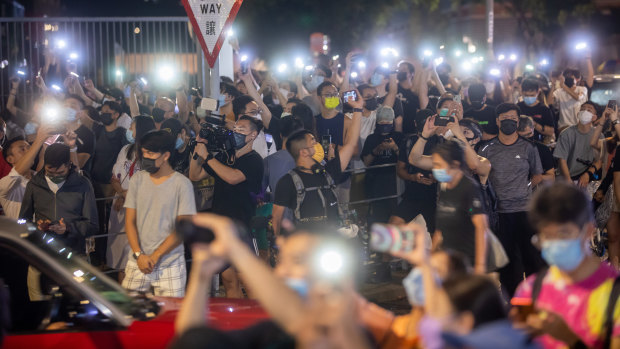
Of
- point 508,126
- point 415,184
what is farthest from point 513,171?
point 415,184

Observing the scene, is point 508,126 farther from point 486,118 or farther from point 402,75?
point 402,75

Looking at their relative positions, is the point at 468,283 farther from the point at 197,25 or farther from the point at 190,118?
the point at 190,118

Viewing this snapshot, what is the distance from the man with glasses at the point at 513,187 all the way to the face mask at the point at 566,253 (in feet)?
14.0

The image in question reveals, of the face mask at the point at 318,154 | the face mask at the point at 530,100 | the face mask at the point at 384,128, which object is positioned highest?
the face mask at the point at 530,100

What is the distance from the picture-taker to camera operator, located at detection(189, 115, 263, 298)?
26.1 feet

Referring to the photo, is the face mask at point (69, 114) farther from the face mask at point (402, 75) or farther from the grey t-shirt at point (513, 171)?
the face mask at point (402, 75)

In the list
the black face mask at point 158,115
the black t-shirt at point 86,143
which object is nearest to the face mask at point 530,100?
the black face mask at point 158,115

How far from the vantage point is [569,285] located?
4129 mm

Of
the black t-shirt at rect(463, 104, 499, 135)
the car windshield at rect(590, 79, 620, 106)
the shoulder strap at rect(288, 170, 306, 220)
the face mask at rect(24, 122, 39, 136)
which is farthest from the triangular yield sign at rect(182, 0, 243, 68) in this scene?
the car windshield at rect(590, 79, 620, 106)

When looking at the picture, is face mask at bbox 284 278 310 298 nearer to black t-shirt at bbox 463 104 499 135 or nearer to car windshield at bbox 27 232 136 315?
car windshield at bbox 27 232 136 315

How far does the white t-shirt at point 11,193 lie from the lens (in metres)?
8.31

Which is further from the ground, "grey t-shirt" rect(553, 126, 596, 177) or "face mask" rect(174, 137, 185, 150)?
"face mask" rect(174, 137, 185, 150)

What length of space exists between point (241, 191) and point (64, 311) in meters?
3.27

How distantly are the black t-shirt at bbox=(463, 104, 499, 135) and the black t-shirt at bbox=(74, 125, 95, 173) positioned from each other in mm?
4597
